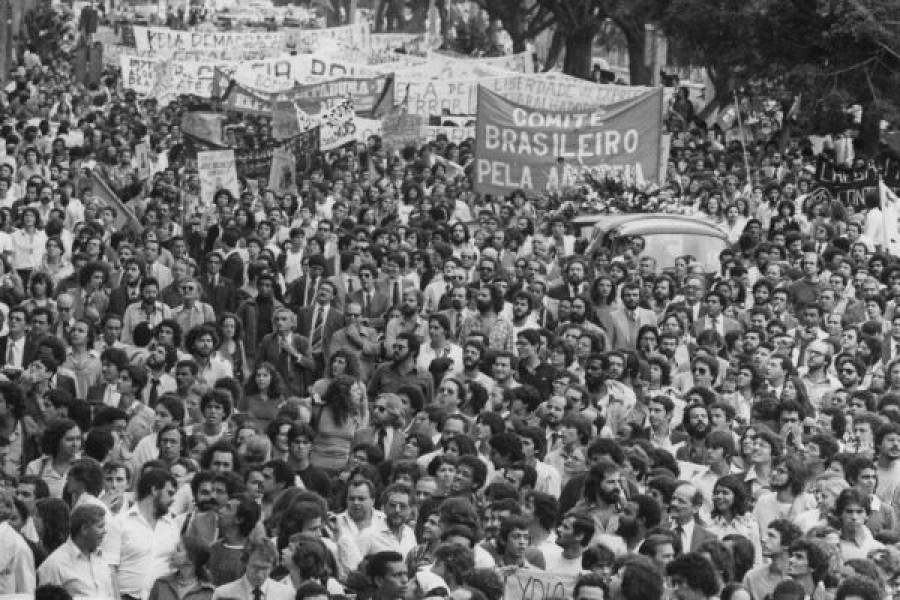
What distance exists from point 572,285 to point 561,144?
834cm

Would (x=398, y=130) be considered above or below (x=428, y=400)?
above

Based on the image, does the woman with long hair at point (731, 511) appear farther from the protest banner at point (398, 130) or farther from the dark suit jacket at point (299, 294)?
the protest banner at point (398, 130)

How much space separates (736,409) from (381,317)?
377 centimetres

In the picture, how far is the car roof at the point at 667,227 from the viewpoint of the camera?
2277cm

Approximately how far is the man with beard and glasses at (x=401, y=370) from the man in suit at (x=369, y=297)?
2521 mm

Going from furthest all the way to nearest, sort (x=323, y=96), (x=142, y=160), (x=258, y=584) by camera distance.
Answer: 1. (x=323, y=96)
2. (x=142, y=160)
3. (x=258, y=584)

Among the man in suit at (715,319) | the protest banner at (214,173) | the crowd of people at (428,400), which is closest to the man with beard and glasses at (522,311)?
the crowd of people at (428,400)

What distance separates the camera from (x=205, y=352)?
53.7 ft

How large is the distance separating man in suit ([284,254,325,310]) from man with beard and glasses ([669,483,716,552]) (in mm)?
6829

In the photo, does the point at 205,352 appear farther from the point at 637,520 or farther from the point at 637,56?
the point at 637,56

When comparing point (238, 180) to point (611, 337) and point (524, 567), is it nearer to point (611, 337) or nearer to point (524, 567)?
point (611, 337)

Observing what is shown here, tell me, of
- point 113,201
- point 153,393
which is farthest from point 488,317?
point 113,201

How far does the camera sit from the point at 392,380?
1666 cm

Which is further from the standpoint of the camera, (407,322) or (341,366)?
(407,322)
